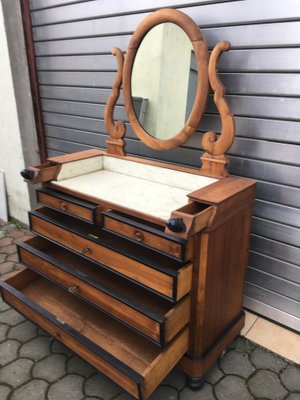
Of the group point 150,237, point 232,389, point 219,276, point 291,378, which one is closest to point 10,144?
point 150,237

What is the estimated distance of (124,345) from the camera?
5.18 feet

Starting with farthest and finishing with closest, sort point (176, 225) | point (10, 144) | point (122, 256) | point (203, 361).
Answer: point (10, 144), point (203, 361), point (122, 256), point (176, 225)

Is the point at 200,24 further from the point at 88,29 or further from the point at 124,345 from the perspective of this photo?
the point at 124,345

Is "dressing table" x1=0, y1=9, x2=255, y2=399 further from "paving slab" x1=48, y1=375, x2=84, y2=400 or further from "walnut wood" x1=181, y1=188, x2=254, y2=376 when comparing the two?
"paving slab" x1=48, y1=375, x2=84, y2=400

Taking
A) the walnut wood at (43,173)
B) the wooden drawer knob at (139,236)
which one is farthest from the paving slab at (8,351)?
the wooden drawer knob at (139,236)

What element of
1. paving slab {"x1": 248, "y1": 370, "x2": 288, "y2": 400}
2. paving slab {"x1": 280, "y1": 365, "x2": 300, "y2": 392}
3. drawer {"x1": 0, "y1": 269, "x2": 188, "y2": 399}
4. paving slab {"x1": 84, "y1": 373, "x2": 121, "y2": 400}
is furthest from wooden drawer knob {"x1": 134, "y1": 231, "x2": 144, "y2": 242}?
paving slab {"x1": 280, "y1": 365, "x2": 300, "y2": 392}

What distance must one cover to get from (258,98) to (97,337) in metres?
1.41

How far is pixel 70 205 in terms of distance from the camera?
1.67m

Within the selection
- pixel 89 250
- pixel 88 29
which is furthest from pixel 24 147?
pixel 89 250

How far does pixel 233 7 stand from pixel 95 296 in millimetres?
1530

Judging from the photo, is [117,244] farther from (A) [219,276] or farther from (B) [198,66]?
(B) [198,66]

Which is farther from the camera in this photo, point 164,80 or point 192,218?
point 164,80

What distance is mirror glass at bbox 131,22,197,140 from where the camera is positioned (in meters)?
1.67

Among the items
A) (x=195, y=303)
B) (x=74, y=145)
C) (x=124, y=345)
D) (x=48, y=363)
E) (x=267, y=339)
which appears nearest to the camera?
(x=195, y=303)
